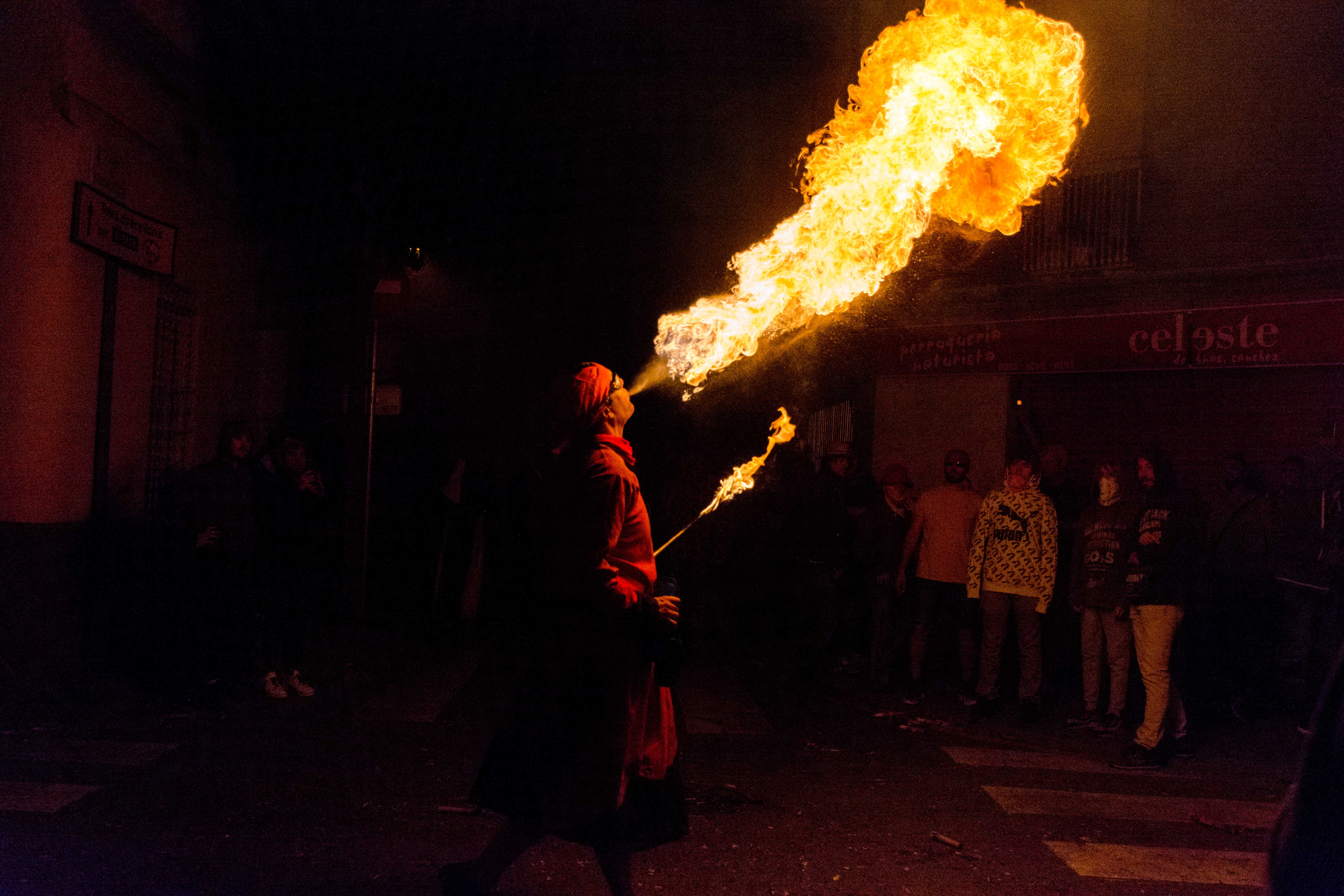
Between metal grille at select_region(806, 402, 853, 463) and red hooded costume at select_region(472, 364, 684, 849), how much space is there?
9776 millimetres

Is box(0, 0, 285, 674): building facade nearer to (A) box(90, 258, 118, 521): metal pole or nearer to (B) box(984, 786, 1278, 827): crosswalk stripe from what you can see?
(A) box(90, 258, 118, 521): metal pole

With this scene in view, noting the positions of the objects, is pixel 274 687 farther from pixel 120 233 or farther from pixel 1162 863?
pixel 1162 863

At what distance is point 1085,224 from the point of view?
1130 cm

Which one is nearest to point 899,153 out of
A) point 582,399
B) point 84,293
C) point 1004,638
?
point 1004,638

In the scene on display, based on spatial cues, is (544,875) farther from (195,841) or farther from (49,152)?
(49,152)

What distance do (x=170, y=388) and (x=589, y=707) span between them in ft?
26.2

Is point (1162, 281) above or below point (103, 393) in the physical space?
above

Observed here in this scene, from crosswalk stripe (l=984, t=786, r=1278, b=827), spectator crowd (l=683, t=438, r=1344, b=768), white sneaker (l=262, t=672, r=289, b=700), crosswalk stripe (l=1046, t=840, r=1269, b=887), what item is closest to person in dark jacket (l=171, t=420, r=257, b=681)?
white sneaker (l=262, t=672, r=289, b=700)

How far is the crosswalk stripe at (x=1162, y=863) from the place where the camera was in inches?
181

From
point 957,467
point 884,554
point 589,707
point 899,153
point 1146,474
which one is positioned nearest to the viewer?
point 589,707

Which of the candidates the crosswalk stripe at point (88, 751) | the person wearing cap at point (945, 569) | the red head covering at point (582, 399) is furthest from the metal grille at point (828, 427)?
the red head covering at point (582, 399)

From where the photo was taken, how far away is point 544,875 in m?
4.36

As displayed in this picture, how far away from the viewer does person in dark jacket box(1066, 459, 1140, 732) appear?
7.14 meters

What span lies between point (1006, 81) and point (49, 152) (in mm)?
7167
